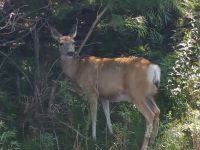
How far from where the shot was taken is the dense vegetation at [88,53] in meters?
9.24

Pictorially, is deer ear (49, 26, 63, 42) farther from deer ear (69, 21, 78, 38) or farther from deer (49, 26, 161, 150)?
deer ear (69, 21, 78, 38)

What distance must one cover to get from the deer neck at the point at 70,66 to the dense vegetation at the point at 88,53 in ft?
0.64

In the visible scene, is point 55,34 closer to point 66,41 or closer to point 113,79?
point 66,41

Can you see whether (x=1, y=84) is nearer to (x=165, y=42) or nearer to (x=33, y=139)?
(x=33, y=139)

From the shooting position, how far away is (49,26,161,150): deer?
950 cm

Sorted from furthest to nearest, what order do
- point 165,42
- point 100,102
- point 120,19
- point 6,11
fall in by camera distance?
1. point 165,42
2. point 100,102
3. point 6,11
4. point 120,19

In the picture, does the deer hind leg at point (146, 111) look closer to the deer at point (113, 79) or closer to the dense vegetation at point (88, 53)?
the deer at point (113, 79)

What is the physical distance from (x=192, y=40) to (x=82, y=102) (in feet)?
7.03

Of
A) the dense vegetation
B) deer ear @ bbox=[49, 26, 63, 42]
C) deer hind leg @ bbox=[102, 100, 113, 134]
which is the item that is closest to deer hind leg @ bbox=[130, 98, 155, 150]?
the dense vegetation

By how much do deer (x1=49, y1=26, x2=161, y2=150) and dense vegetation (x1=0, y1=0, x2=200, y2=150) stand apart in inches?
7.0

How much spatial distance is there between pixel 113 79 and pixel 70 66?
0.93m

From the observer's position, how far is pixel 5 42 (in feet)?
33.3

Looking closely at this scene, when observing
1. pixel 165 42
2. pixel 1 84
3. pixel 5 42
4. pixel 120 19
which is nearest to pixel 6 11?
pixel 5 42

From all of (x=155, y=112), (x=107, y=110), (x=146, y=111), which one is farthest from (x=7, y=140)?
(x=155, y=112)
